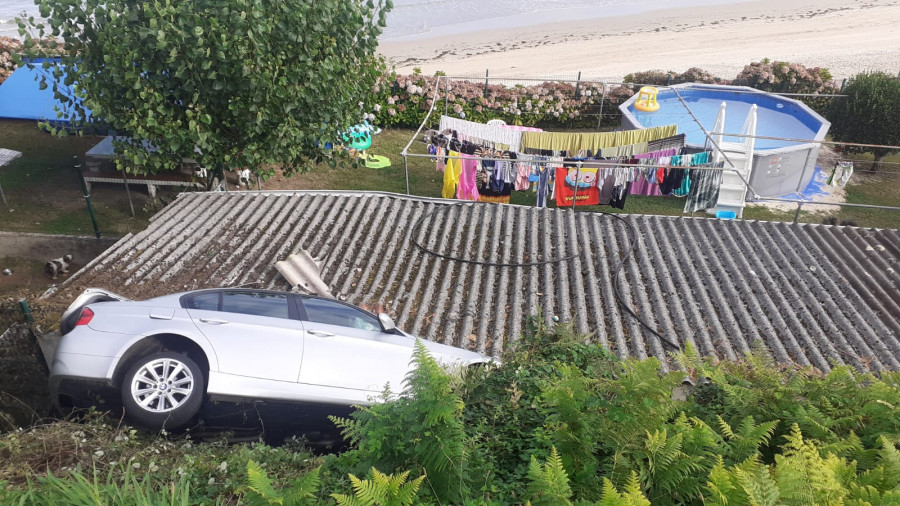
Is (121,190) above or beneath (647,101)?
beneath

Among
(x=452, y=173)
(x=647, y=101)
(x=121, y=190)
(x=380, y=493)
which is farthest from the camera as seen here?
(x=647, y=101)

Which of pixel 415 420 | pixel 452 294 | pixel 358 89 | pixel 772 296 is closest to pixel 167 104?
pixel 358 89

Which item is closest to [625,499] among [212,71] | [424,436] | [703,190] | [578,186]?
[424,436]

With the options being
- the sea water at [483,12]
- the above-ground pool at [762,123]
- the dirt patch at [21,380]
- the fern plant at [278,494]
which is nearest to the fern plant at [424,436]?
the fern plant at [278,494]

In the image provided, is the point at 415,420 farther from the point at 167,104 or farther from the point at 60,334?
the point at 167,104

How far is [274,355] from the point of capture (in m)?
5.21

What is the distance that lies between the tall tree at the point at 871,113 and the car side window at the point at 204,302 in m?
21.1

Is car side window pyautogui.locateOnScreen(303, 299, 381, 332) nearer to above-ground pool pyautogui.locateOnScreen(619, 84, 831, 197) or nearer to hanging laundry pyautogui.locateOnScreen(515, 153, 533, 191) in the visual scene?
hanging laundry pyautogui.locateOnScreen(515, 153, 533, 191)

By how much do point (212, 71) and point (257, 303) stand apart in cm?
498

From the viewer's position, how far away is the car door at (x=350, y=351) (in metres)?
5.30

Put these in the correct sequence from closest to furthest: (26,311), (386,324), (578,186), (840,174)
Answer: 1. (386,324)
2. (26,311)
3. (578,186)
4. (840,174)

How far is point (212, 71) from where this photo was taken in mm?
8688

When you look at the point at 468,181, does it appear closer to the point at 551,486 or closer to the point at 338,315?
the point at 338,315

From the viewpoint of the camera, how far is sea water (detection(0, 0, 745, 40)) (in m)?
39.4
